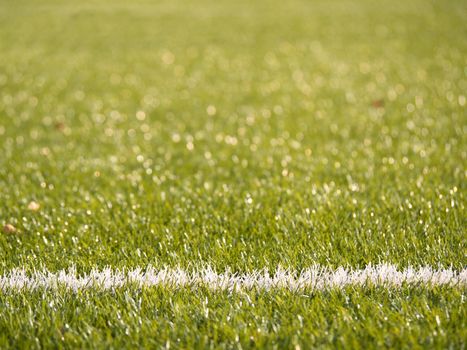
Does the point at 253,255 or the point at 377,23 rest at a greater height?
the point at 377,23

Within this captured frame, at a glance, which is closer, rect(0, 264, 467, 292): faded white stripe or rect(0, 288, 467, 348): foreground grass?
rect(0, 288, 467, 348): foreground grass

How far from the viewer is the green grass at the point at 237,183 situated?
2.37m

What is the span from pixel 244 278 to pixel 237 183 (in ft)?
4.67

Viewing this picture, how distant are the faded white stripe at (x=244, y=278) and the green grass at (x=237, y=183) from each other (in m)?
0.07

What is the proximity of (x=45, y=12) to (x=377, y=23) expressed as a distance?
890 cm

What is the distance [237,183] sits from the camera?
4086 mm

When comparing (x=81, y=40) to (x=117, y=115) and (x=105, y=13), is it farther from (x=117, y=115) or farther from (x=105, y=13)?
(x=117, y=115)

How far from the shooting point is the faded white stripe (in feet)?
8.56

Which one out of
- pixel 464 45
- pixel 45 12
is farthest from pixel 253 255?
pixel 45 12

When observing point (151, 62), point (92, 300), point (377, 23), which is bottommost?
point (92, 300)

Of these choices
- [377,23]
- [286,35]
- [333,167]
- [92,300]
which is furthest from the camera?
[377,23]

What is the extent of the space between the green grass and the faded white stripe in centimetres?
7

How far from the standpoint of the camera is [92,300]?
2.55 meters

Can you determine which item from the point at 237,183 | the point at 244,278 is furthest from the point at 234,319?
the point at 237,183
